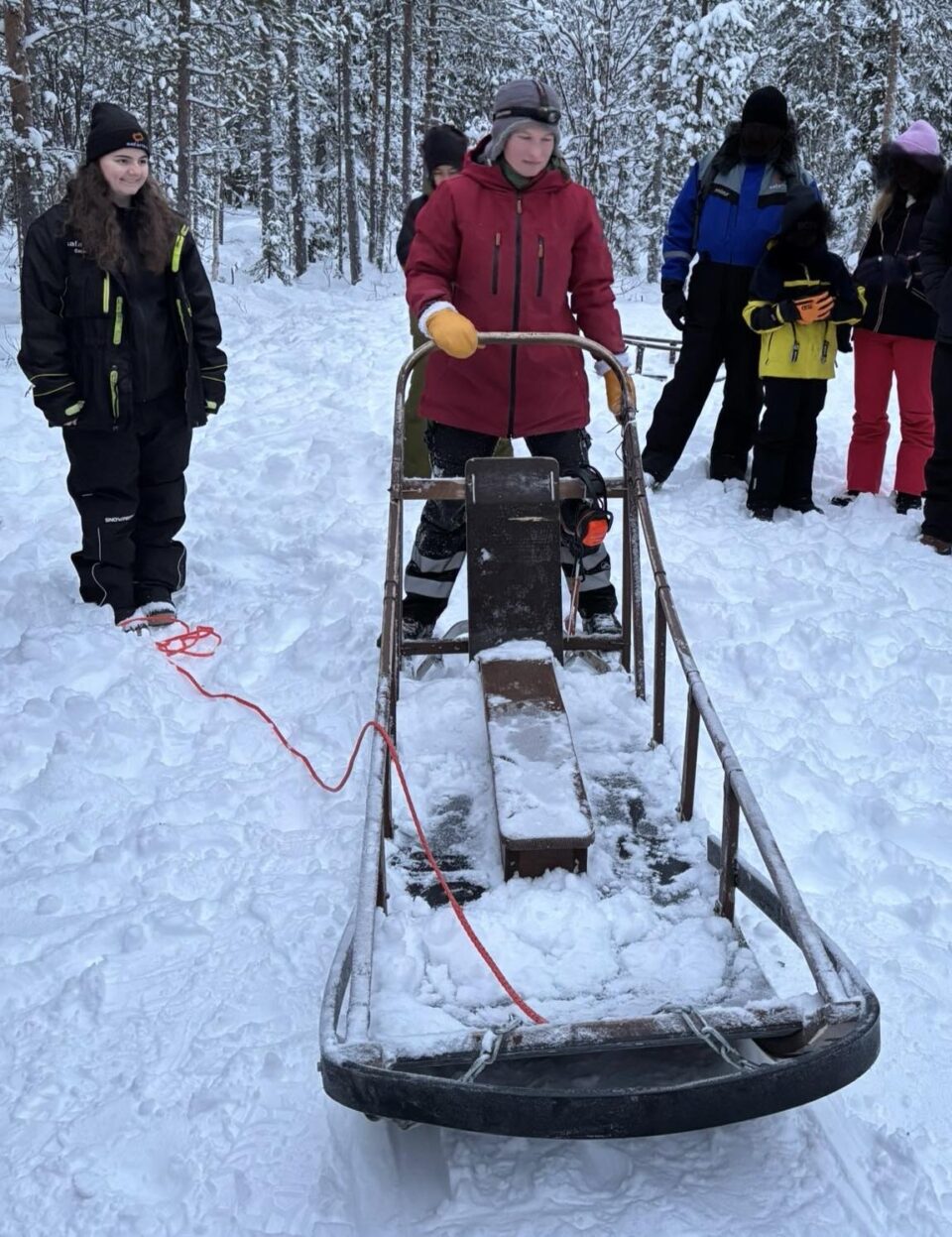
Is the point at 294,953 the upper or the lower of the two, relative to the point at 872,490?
lower

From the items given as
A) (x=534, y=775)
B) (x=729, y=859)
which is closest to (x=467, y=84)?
(x=534, y=775)

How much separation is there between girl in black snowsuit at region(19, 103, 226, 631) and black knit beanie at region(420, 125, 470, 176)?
1.46m

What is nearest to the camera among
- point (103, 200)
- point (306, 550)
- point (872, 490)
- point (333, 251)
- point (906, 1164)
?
point (906, 1164)

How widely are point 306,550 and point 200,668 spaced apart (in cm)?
129

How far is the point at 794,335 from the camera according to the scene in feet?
18.0

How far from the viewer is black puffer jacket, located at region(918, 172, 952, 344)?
501cm

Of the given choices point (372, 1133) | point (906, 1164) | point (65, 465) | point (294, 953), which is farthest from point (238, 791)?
point (65, 465)

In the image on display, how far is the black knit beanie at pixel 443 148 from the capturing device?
5.20m

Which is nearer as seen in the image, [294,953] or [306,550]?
[294,953]

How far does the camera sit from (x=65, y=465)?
649 cm

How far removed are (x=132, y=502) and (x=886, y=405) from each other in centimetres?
397

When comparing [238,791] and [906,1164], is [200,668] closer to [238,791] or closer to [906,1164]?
[238,791]

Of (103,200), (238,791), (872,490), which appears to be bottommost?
(238,791)

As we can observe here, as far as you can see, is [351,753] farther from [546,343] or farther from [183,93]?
[183,93]
